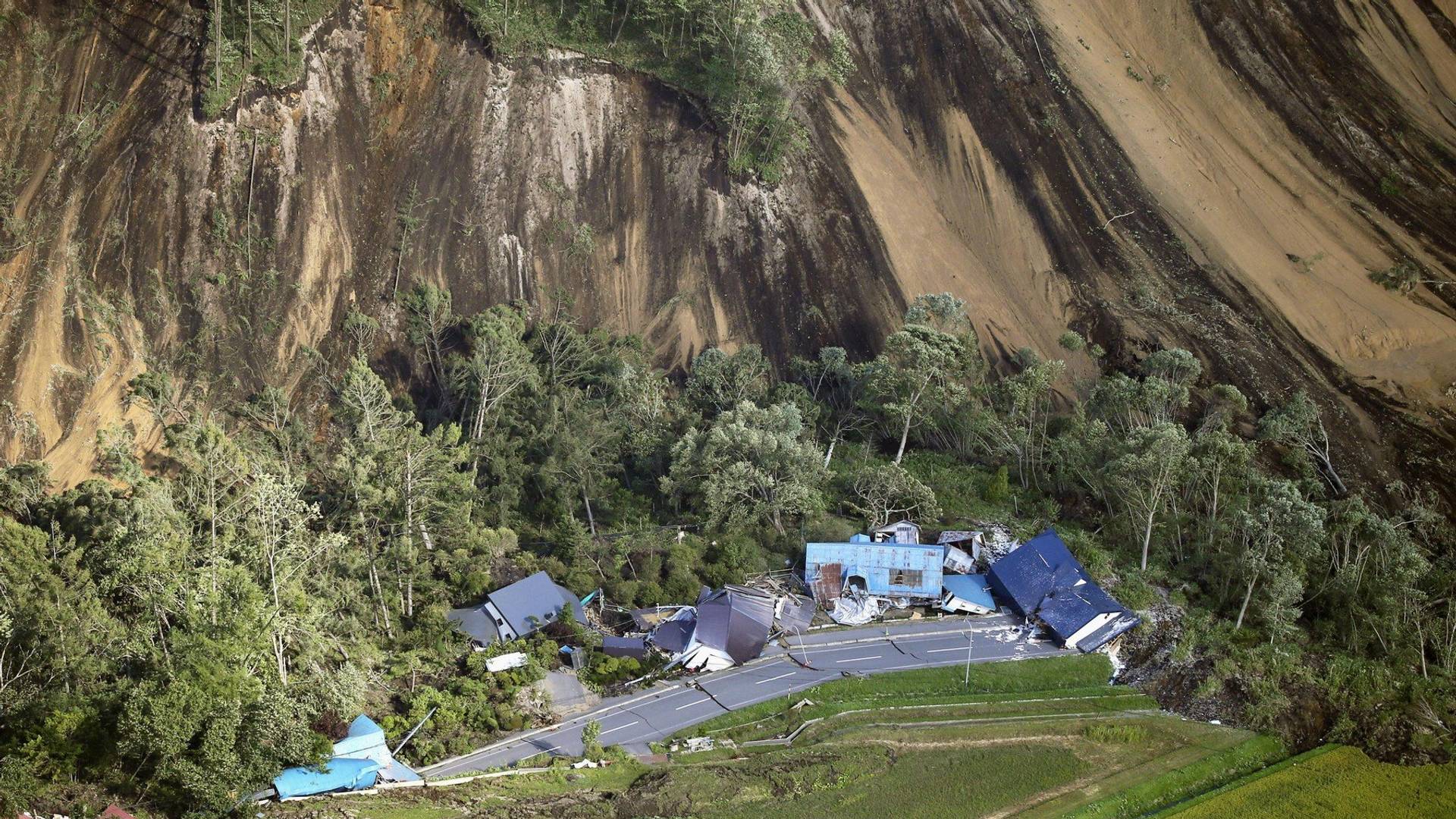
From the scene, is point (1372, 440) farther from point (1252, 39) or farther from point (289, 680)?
point (289, 680)

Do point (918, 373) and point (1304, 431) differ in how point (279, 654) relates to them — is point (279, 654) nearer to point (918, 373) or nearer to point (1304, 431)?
point (918, 373)

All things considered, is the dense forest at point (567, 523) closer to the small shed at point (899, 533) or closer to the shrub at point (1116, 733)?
the small shed at point (899, 533)

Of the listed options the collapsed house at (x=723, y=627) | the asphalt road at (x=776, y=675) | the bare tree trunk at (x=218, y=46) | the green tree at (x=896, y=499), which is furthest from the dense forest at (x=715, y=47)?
the asphalt road at (x=776, y=675)

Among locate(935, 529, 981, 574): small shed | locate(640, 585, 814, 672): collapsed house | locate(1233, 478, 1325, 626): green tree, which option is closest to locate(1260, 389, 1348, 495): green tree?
locate(1233, 478, 1325, 626): green tree

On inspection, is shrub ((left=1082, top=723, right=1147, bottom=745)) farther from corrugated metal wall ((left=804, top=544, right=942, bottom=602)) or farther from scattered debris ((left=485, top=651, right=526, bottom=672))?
scattered debris ((left=485, top=651, right=526, bottom=672))

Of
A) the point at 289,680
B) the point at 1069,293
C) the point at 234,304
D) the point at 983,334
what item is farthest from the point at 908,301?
the point at 289,680

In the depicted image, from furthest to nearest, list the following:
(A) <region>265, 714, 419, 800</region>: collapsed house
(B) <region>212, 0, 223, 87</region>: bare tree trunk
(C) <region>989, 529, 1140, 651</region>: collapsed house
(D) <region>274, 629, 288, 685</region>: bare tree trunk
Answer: (B) <region>212, 0, 223, 87</region>: bare tree trunk
(C) <region>989, 529, 1140, 651</region>: collapsed house
(D) <region>274, 629, 288, 685</region>: bare tree trunk
(A) <region>265, 714, 419, 800</region>: collapsed house
